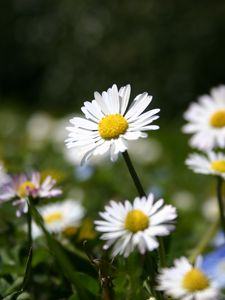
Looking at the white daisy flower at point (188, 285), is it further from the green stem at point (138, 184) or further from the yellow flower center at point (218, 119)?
the yellow flower center at point (218, 119)

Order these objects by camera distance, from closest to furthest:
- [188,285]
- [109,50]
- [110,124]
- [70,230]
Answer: [188,285], [110,124], [70,230], [109,50]

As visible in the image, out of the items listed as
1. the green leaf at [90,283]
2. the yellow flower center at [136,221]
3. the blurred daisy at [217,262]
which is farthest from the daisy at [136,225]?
the blurred daisy at [217,262]

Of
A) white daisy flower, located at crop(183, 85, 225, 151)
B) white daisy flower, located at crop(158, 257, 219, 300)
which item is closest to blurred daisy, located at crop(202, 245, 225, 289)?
white daisy flower, located at crop(183, 85, 225, 151)

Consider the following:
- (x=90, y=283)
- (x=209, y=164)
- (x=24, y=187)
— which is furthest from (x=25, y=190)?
(x=209, y=164)

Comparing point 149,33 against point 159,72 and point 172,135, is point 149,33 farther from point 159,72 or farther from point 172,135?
point 172,135

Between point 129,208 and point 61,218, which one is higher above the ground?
point 61,218

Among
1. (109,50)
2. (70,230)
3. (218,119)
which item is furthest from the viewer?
(109,50)

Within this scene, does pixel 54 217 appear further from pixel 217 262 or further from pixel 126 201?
pixel 126 201
